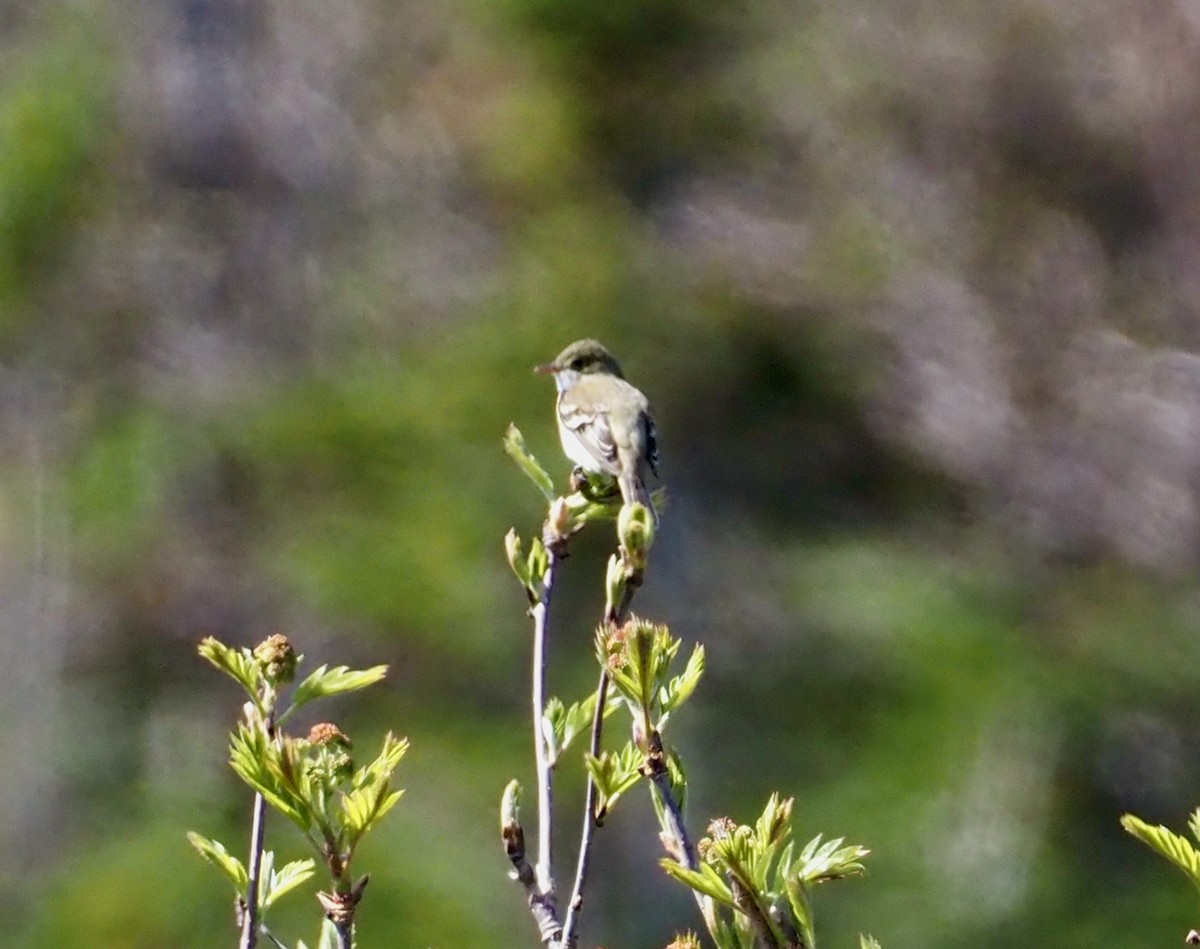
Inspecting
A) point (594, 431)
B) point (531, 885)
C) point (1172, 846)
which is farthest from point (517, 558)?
point (594, 431)

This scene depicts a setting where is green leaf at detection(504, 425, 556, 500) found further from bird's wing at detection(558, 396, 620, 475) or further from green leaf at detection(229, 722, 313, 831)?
bird's wing at detection(558, 396, 620, 475)

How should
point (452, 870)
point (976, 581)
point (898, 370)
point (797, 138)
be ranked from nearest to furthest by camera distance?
point (452, 870) < point (976, 581) < point (898, 370) < point (797, 138)

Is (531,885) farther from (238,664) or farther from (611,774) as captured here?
(238,664)

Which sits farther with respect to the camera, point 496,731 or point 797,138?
point 797,138

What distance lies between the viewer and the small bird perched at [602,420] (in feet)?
5.68

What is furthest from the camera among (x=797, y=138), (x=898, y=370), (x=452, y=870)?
(x=797, y=138)

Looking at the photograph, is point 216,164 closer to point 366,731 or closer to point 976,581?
point 366,731

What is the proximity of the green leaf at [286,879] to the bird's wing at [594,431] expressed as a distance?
782 millimetres

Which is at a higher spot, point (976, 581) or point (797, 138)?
point (797, 138)

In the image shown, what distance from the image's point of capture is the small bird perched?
1730 millimetres

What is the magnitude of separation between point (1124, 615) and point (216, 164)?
6.38 ft

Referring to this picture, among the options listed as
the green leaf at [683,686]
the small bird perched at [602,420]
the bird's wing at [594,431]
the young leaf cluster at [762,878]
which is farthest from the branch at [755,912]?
the bird's wing at [594,431]

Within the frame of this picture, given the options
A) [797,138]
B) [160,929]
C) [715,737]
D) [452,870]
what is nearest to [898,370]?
[797,138]

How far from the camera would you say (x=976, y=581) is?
9.96 ft
